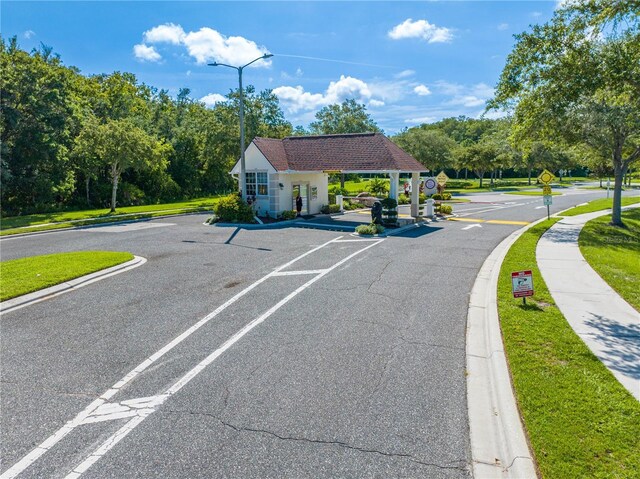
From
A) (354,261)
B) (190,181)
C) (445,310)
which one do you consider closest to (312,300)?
(445,310)

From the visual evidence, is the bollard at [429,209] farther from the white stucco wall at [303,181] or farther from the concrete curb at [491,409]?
the concrete curb at [491,409]

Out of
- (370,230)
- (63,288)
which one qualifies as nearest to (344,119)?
(370,230)

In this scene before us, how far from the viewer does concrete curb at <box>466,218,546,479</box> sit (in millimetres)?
4176

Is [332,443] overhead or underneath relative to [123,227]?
underneath

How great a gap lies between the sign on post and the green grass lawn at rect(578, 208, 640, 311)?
2254 millimetres

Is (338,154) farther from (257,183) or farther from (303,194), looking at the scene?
(257,183)

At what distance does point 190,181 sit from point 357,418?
4576cm

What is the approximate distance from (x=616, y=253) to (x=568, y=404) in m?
12.4

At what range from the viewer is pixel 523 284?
8703 mm

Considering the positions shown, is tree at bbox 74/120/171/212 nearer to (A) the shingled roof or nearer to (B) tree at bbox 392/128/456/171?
(A) the shingled roof

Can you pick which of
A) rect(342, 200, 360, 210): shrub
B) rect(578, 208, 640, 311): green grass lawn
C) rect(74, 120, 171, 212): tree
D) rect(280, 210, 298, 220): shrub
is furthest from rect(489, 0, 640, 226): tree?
rect(74, 120, 171, 212): tree

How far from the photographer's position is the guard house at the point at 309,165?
2484 cm

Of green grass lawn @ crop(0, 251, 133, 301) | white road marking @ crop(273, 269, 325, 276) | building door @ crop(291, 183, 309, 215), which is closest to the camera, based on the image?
green grass lawn @ crop(0, 251, 133, 301)

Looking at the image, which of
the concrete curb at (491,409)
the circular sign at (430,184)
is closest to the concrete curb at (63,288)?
the concrete curb at (491,409)
